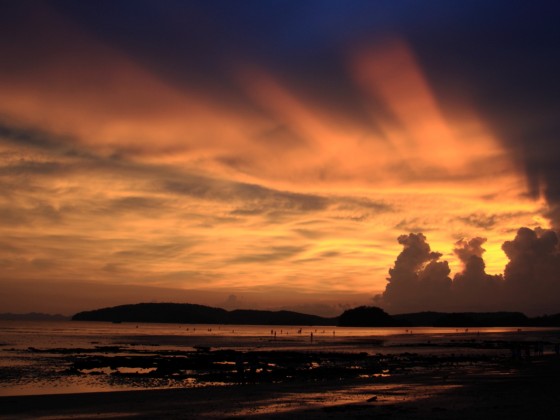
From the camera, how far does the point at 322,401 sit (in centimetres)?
2730

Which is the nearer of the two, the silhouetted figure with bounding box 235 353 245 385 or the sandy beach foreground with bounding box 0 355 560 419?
the sandy beach foreground with bounding box 0 355 560 419

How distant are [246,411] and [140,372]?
23322 mm

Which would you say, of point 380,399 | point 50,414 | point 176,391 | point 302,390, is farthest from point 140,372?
point 380,399

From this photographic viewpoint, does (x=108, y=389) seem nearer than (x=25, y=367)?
Yes

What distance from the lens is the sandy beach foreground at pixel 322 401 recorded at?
2312 centimetres

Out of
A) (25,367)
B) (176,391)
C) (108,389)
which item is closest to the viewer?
(176,391)

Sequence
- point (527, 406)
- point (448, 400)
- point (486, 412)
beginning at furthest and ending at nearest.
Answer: point (448, 400)
point (527, 406)
point (486, 412)

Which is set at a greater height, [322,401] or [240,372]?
[240,372]

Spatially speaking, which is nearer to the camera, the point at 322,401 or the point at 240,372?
the point at 322,401

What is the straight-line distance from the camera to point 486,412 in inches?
899

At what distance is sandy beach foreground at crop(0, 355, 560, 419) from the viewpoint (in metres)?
23.1

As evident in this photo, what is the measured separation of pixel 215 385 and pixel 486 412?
19050mm

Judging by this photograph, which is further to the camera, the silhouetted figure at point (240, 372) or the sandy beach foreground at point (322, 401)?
the silhouetted figure at point (240, 372)

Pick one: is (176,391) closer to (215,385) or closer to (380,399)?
(215,385)
